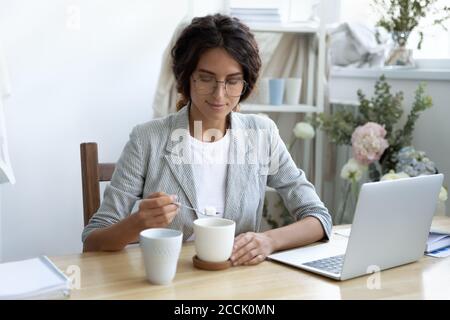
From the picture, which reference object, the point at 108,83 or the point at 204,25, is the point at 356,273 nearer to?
the point at 204,25

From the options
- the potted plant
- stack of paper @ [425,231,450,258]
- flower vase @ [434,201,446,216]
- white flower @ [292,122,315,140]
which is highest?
the potted plant

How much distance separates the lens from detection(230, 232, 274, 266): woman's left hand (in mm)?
1312

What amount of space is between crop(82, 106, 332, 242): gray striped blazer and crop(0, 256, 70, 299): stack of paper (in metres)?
0.28

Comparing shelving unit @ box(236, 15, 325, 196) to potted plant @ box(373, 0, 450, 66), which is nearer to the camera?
potted plant @ box(373, 0, 450, 66)

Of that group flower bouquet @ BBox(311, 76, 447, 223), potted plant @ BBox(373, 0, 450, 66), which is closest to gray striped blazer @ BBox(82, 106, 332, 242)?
flower bouquet @ BBox(311, 76, 447, 223)

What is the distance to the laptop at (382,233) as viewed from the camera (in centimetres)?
119

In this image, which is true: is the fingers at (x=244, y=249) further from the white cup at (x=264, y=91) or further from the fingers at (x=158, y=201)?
the white cup at (x=264, y=91)

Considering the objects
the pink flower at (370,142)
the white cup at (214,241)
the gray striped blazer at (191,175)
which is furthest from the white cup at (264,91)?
the white cup at (214,241)

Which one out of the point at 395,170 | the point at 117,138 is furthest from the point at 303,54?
the point at 117,138

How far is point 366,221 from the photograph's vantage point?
3.92ft

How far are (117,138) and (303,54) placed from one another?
3.26ft

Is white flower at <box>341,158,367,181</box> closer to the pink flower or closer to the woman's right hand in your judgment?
the pink flower

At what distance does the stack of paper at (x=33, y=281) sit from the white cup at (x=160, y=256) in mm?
150

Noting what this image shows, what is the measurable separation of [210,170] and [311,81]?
4.59 ft
